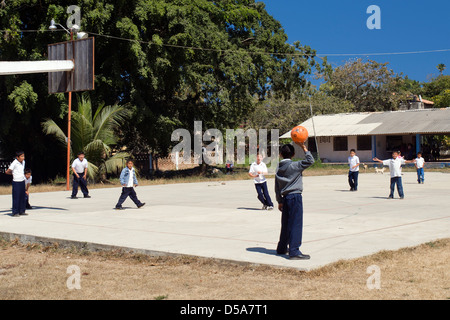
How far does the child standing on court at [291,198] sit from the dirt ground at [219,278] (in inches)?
27.0

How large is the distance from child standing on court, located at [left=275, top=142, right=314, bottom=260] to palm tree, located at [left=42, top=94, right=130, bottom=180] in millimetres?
20083

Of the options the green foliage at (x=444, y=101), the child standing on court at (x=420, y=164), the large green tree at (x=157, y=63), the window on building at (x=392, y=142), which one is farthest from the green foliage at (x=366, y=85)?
the child standing on court at (x=420, y=164)

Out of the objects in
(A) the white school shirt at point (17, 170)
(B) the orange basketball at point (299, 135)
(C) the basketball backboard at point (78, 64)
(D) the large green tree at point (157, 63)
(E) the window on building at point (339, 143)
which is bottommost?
(A) the white school shirt at point (17, 170)

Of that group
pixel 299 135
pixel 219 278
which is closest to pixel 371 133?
pixel 299 135

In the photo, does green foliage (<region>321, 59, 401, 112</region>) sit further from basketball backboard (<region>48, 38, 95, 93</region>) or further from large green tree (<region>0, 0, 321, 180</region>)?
basketball backboard (<region>48, 38, 95, 93</region>)

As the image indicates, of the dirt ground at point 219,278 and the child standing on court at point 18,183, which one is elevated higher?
the child standing on court at point 18,183

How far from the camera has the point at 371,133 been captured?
153ft

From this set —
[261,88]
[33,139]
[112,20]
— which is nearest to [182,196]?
[112,20]

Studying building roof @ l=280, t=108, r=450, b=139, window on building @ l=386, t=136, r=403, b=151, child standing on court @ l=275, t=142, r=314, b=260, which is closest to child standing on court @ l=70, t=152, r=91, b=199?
child standing on court @ l=275, t=142, r=314, b=260

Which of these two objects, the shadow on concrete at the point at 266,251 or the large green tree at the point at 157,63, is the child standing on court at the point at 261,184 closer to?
the shadow on concrete at the point at 266,251

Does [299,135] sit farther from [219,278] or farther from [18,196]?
[18,196]

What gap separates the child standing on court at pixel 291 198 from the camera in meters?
8.48
